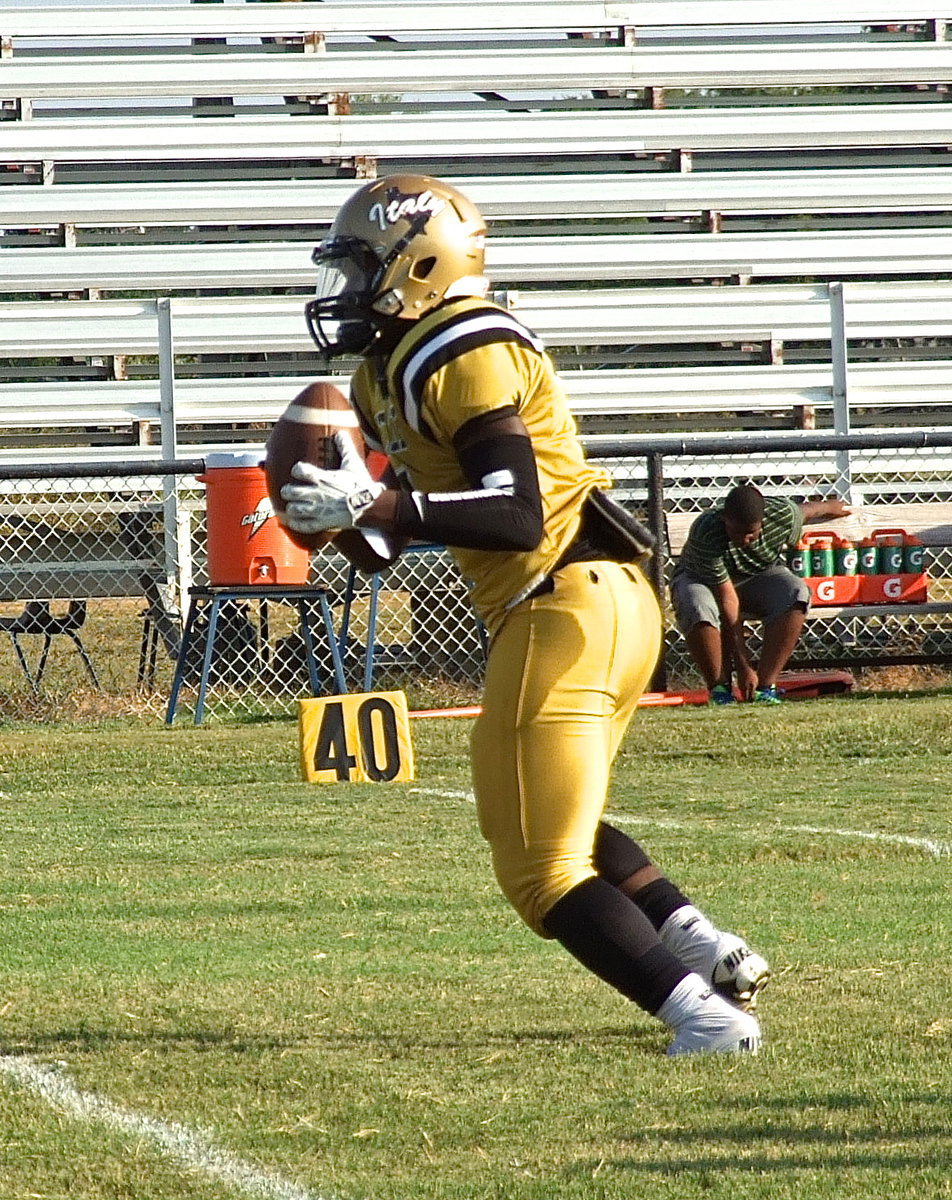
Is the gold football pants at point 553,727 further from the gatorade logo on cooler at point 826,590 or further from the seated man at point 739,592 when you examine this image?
the gatorade logo on cooler at point 826,590

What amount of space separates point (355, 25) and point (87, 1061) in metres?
15.3

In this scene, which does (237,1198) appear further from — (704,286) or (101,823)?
(704,286)

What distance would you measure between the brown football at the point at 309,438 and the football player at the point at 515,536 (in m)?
0.06

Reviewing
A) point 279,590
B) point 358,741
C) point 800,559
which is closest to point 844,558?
point 800,559

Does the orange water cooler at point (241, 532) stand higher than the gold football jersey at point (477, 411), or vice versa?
the gold football jersey at point (477, 411)

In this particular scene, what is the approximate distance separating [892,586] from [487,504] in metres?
9.04

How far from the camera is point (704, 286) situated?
1678cm

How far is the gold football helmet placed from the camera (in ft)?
13.2

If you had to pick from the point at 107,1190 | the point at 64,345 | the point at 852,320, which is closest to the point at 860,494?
the point at 852,320

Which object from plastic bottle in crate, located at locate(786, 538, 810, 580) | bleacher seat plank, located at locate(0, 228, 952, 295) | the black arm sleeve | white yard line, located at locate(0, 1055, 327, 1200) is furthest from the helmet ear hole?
bleacher seat plank, located at locate(0, 228, 952, 295)

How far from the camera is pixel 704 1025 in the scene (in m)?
3.96

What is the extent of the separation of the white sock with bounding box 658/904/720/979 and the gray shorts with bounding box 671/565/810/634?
23.4 feet

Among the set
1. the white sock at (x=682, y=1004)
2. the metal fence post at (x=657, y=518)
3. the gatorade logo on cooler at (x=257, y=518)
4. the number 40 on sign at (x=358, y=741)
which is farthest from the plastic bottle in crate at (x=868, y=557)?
the white sock at (x=682, y=1004)

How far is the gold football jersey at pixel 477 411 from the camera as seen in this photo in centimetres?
380
